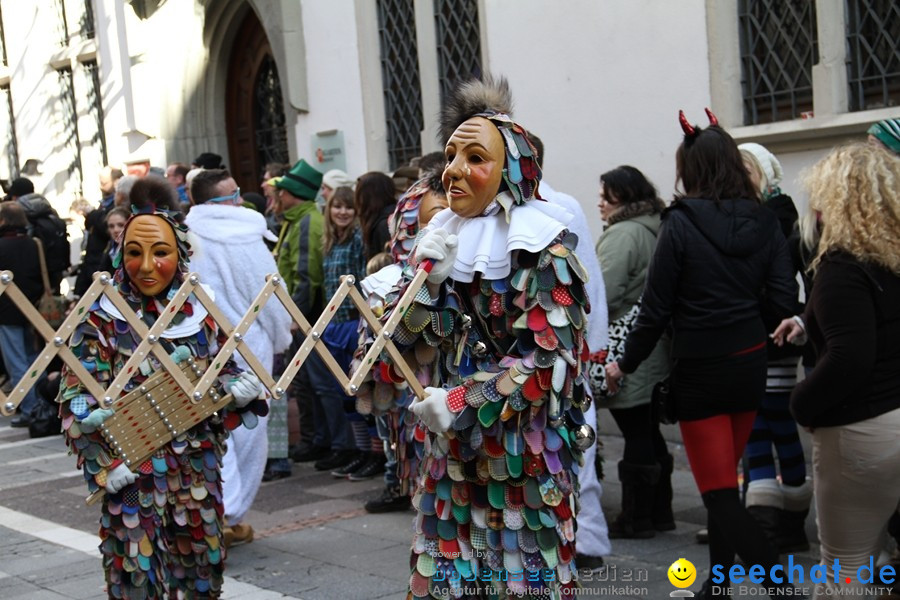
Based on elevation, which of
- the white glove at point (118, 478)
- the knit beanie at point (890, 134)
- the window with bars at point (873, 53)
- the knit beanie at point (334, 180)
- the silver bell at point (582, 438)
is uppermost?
the window with bars at point (873, 53)

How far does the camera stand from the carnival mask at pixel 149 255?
450 cm

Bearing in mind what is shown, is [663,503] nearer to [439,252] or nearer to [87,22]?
[439,252]

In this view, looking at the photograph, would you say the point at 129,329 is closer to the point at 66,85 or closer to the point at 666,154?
the point at 666,154

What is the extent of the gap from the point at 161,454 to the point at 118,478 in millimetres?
280

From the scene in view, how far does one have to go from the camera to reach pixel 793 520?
5727mm

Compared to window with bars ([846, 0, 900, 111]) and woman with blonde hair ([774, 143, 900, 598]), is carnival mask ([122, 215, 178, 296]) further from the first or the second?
window with bars ([846, 0, 900, 111])

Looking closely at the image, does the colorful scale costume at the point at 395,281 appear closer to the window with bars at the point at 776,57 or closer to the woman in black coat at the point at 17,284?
the window with bars at the point at 776,57

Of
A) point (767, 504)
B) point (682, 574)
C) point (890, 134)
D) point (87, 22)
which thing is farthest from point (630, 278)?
point (87, 22)

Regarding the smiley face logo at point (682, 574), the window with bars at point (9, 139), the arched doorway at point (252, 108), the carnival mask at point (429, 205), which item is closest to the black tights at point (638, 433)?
the smiley face logo at point (682, 574)

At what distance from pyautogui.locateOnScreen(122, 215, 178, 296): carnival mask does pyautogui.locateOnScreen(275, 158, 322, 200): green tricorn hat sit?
3790mm

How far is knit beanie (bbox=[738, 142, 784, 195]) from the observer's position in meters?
5.79

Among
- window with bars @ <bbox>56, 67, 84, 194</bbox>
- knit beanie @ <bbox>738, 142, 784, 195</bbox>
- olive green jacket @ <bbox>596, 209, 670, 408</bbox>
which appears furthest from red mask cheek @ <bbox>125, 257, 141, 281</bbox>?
window with bars @ <bbox>56, 67, 84, 194</bbox>

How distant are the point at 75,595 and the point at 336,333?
96.3 inches

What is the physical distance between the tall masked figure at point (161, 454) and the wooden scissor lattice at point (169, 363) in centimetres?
14
